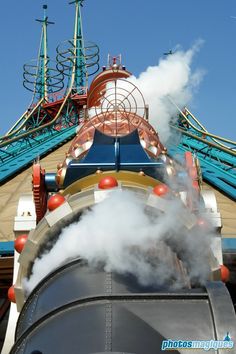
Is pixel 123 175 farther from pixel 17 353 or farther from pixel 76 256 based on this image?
pixel 17 353

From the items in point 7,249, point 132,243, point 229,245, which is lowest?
point 132,243

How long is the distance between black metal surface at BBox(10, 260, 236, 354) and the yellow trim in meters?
3.00

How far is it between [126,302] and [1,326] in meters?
11.5

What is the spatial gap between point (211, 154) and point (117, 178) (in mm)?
19719

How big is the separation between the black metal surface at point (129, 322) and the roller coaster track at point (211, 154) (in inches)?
484

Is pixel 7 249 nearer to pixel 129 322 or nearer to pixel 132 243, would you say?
pixel 132 243

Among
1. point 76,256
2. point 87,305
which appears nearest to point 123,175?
point 76,256

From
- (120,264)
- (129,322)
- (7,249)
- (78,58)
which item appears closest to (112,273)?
(120,264)

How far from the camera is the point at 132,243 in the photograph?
232 inches

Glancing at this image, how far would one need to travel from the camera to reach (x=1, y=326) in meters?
15.6

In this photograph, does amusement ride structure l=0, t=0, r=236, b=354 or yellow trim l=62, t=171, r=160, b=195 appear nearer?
amusement ride structure l=0, t=0, r=236, b=354

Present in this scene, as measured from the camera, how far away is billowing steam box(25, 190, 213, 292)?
19.1ft

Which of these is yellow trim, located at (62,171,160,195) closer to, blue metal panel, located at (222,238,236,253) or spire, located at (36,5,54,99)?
blue metal panel, located at (222,238,236,253)

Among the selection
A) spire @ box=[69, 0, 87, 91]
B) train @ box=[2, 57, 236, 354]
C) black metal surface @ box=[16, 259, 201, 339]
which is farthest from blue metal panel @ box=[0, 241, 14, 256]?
spire @ box=[69, 0, 87, 91]
